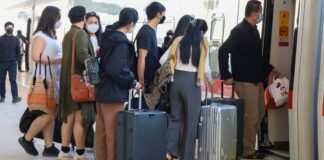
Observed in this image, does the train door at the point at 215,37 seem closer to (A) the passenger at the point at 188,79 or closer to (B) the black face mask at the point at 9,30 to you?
(A) the passenger at the point at 188,79

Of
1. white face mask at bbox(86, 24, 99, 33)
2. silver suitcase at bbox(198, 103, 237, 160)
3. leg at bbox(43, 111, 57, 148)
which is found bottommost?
leg at bbox(43, 111, 57, 148)

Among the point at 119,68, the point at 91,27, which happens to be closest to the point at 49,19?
the point at 91,27

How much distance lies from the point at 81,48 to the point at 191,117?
1.27m

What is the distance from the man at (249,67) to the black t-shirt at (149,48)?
776 mm

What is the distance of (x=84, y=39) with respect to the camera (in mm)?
4852

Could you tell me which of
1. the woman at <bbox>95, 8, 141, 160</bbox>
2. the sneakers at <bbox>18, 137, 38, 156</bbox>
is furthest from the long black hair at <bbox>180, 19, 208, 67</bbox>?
the sneakers at <bbox>18, 137, 38, 156</bbox>

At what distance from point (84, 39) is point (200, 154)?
1.58 m

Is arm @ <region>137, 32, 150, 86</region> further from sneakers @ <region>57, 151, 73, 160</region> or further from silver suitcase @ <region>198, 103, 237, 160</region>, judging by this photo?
sneakers @ <region>57, 151, 73, 160</region>

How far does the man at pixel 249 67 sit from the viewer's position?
5059mm

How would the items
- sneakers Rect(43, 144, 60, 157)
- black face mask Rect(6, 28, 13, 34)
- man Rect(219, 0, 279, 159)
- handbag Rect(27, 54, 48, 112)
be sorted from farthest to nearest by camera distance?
black face mask Rect(6, 28, 13, 34)
sneakers Rect(43, 144, 60, 157)
handbag Rect(27, 54, 48, 112)
man Rect(219, 0, 279, 159)

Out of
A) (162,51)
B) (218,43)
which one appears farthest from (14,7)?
(162,51)

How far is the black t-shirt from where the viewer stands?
4488 millimetres

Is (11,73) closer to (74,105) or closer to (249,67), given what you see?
(74,105)

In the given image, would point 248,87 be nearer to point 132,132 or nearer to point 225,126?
point 225,126
